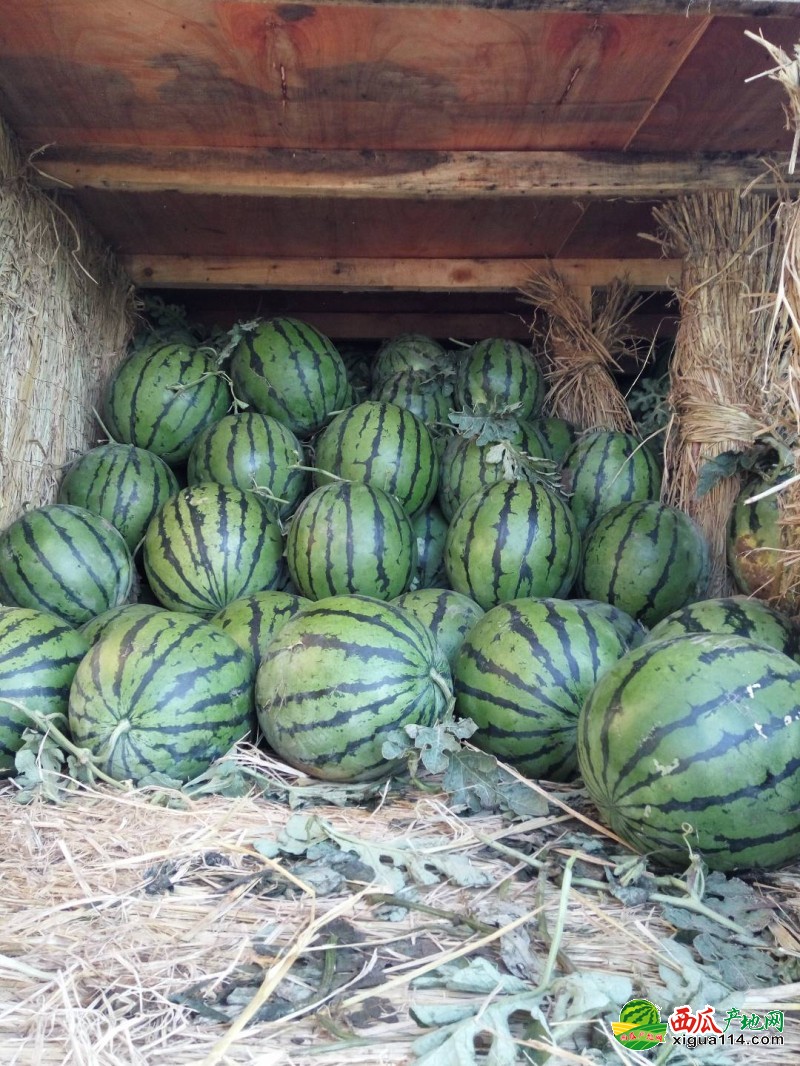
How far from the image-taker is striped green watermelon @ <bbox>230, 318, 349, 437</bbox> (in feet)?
11.5

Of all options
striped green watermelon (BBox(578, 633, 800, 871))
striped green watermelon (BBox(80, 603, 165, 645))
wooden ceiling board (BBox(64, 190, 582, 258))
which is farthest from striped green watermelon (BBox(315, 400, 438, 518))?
striped green watermelon (BBox(578, 633, 800, 871))

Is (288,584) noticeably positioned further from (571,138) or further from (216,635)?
(571,138)

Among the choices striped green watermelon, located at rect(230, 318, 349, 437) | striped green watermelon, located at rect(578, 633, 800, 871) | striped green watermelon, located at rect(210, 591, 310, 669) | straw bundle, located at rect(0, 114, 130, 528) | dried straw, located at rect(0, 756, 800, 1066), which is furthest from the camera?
striped green watermelon, located at rect(230, 318, 349, 437)

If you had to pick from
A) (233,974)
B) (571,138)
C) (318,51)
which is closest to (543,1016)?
(233,974)

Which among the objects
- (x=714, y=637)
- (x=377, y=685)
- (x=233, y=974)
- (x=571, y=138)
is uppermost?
(x=571, y=138)

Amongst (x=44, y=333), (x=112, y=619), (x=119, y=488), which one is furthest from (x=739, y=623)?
(x=44, y=333)

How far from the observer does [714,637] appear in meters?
1.82

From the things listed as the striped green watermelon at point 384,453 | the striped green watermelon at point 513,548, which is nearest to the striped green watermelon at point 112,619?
the striped green watermelon at point 384,453

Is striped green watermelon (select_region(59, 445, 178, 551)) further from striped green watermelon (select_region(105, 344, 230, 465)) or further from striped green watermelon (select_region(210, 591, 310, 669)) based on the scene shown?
striped green watermelon (select_region(210, 591, 310, 669))

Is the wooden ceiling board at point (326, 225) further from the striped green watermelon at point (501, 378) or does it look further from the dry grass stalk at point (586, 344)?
the striped green watermelon at point (501, 378)

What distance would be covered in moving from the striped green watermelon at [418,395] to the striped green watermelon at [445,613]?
118 centimetres

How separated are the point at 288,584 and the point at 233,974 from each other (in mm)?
1714

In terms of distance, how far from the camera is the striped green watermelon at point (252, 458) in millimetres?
3242

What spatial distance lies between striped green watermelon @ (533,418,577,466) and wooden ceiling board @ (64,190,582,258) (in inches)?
28.9
